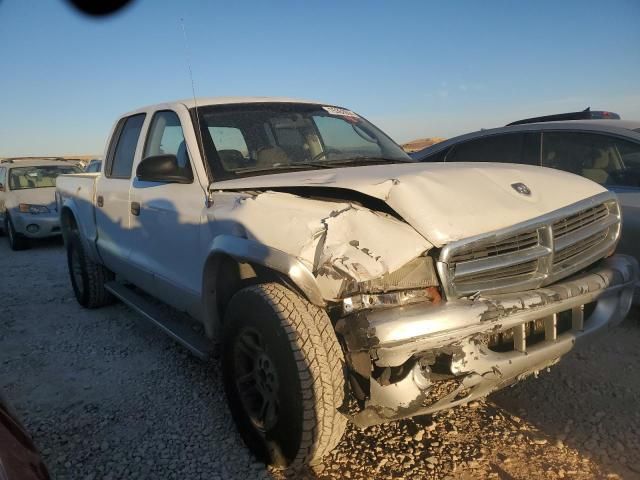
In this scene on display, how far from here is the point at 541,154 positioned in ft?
15.8

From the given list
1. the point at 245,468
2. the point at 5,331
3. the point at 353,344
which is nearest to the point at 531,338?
the point at 353,344

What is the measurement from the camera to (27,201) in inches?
392

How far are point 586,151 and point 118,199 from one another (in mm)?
4073

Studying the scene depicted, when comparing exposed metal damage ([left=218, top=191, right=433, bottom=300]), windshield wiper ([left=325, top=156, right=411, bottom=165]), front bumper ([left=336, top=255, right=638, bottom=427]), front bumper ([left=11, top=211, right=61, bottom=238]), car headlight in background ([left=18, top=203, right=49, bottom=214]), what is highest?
windshield wiper ([left=325, top=156, right=411, bottom=165])

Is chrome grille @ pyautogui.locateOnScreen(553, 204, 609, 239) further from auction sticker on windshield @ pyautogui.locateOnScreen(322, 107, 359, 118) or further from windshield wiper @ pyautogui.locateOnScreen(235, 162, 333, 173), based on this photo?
auction sticker on windshield @ pyautogui.locateOnScreen(322, 107, 359, 118)

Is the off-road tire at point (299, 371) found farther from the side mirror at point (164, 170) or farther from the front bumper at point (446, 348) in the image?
the side mirror at point (164, 170)

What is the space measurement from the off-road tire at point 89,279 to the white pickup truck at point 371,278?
2328 mm

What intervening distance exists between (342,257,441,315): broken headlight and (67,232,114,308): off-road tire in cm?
392

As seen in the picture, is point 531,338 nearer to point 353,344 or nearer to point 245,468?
point 353,344

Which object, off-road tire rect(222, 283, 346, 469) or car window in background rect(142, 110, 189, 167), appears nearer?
off-road tire rect(222, 283, 346, 469)

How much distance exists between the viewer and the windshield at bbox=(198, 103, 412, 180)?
127 inches

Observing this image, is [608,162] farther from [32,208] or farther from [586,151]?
[32,208]

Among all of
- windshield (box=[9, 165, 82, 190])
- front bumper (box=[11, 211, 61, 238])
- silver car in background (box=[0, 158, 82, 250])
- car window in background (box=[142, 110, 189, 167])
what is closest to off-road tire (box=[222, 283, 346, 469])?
car window in background (box=[142, 110, 189, 167])

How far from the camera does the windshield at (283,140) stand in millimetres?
3236
